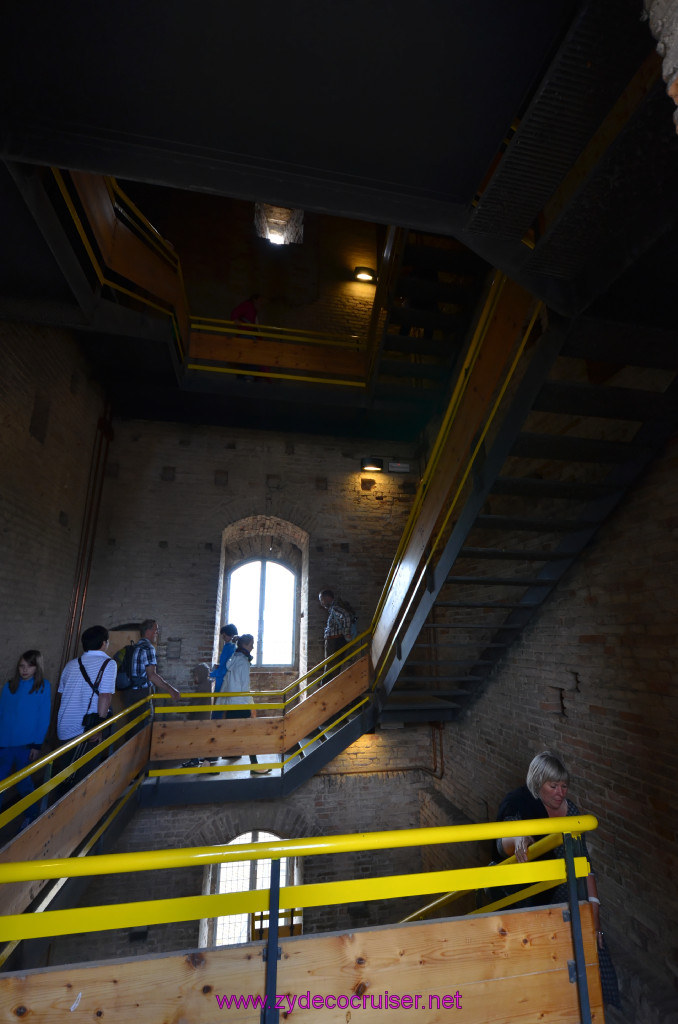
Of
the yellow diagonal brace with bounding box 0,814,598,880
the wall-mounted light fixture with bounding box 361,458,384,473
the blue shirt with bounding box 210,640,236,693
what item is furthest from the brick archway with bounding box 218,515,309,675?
the yellow diagonal brace with bounding box 0,814,598,880

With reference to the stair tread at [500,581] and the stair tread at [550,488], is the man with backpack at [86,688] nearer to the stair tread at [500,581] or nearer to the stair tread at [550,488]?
the stair tread at [500,581]

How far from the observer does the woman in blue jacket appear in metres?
4.31

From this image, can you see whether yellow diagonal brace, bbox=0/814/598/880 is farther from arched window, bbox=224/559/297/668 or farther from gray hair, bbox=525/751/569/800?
arched window, bbox=224/559/297/668

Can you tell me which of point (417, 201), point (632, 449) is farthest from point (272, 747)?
point (417, 201)

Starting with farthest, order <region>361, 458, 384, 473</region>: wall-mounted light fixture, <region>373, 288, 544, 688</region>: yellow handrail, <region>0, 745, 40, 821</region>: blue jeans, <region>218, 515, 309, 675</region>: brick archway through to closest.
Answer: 1. <region>361, 458, 384, 473</region>: wall-mounted light fixture
2. <region>218, 515, 309, 675</region>: brick archway
3. <region>0, 745, 40, 821</region>: blue jeans
4. <region>373, 288, 544, 688</region>: yellow handrail

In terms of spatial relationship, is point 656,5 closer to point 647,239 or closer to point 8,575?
point 647,239

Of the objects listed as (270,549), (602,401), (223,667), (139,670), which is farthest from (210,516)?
(602,401)

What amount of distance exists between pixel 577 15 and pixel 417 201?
0.89 meters

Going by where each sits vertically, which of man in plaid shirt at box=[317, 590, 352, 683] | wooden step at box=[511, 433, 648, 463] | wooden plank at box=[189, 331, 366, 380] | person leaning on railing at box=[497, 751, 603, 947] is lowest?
person leaning on railing at box=[497, 751, 603, 947]

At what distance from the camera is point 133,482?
8.02 m

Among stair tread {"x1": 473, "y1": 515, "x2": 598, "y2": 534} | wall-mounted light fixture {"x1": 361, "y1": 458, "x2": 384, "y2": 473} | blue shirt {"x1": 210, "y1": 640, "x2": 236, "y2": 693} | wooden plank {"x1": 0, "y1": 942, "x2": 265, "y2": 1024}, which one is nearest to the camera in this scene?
wooden plank {"x1": 0, "y1": 942, "x2": 265, "y2": 1024}

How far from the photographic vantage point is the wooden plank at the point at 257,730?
5.92 m

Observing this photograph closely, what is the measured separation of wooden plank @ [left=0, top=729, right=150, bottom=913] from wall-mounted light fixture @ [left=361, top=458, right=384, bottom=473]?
17.4 feet

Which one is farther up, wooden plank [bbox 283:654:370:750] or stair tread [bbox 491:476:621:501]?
stair tread [bbox 491:476:621:501]
